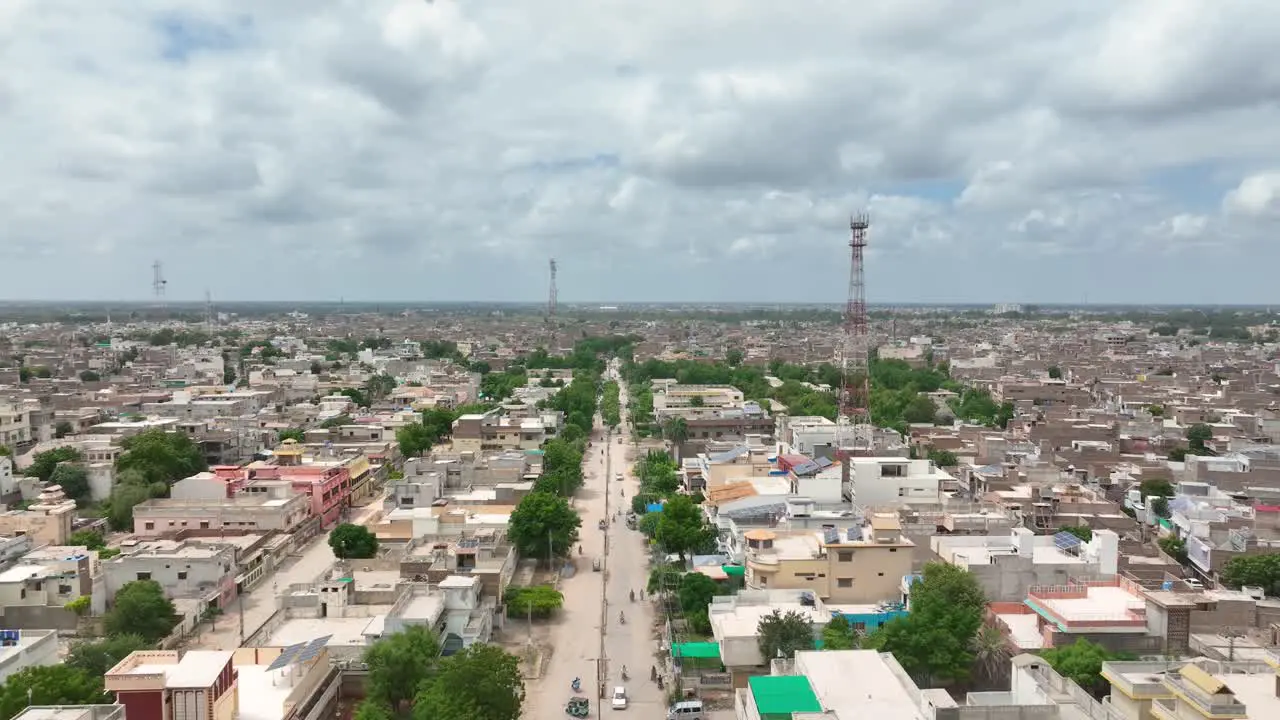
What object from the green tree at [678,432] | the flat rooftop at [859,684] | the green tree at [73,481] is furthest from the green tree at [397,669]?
the green tree at [678,432]

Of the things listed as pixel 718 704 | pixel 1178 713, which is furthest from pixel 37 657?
pixel 1178 713

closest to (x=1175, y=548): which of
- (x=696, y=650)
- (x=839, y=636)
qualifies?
(x=839, y=636)

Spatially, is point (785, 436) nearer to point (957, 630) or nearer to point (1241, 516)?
point (1241, 516)

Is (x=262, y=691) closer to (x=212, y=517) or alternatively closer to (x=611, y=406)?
(x=212, y=517)

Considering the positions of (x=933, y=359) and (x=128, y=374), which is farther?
(x=933, y=359)

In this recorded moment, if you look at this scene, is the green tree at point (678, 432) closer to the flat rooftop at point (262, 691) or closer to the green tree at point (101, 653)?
the green tree at point (101, 653)

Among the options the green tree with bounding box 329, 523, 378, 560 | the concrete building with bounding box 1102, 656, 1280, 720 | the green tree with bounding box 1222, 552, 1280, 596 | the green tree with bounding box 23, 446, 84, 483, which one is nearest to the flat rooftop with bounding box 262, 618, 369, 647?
the green tree with bounding box 329, 523, 378, 560

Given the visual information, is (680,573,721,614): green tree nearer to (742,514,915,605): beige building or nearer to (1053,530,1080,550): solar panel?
(742,514,915,605): beige building
